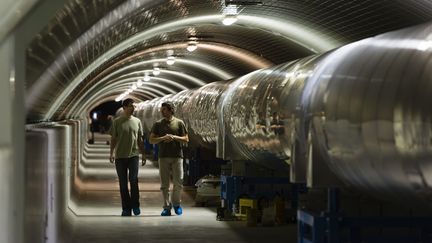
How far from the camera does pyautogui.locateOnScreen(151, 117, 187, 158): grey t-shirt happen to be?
15.9 meters

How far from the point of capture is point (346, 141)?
6570 mm

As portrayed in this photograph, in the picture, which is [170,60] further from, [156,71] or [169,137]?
[169,137]

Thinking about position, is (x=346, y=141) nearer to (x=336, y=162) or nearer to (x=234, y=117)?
(x=336, y=162)

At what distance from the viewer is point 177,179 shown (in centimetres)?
1573

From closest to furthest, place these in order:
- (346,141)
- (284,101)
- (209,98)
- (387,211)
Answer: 1. (346,141)
2. (387,211)
3. (284,101)
4. (209,98)

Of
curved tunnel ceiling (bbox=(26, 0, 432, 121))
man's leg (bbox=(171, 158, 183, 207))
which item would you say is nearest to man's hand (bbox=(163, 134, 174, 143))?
man's leg (bbox=(171, 158, 183, 207))

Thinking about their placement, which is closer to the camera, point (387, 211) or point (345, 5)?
point (387, 211)

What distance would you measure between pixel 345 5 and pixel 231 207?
395cm

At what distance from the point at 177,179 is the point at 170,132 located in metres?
0.84

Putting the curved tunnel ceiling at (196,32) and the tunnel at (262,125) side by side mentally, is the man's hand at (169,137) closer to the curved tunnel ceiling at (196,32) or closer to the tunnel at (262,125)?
the tunnel at (262,125)

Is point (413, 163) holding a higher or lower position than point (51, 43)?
lower

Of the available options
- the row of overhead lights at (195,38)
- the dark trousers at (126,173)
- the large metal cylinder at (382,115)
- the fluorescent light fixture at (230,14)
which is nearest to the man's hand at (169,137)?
the dark trousers at (126,173)

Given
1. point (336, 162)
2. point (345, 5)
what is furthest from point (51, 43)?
point (345, 5)

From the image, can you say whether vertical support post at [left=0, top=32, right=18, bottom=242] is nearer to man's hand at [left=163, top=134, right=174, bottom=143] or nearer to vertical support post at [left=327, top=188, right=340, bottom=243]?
vertical support post at [left=327, top=188, right=340, bottom=243]
